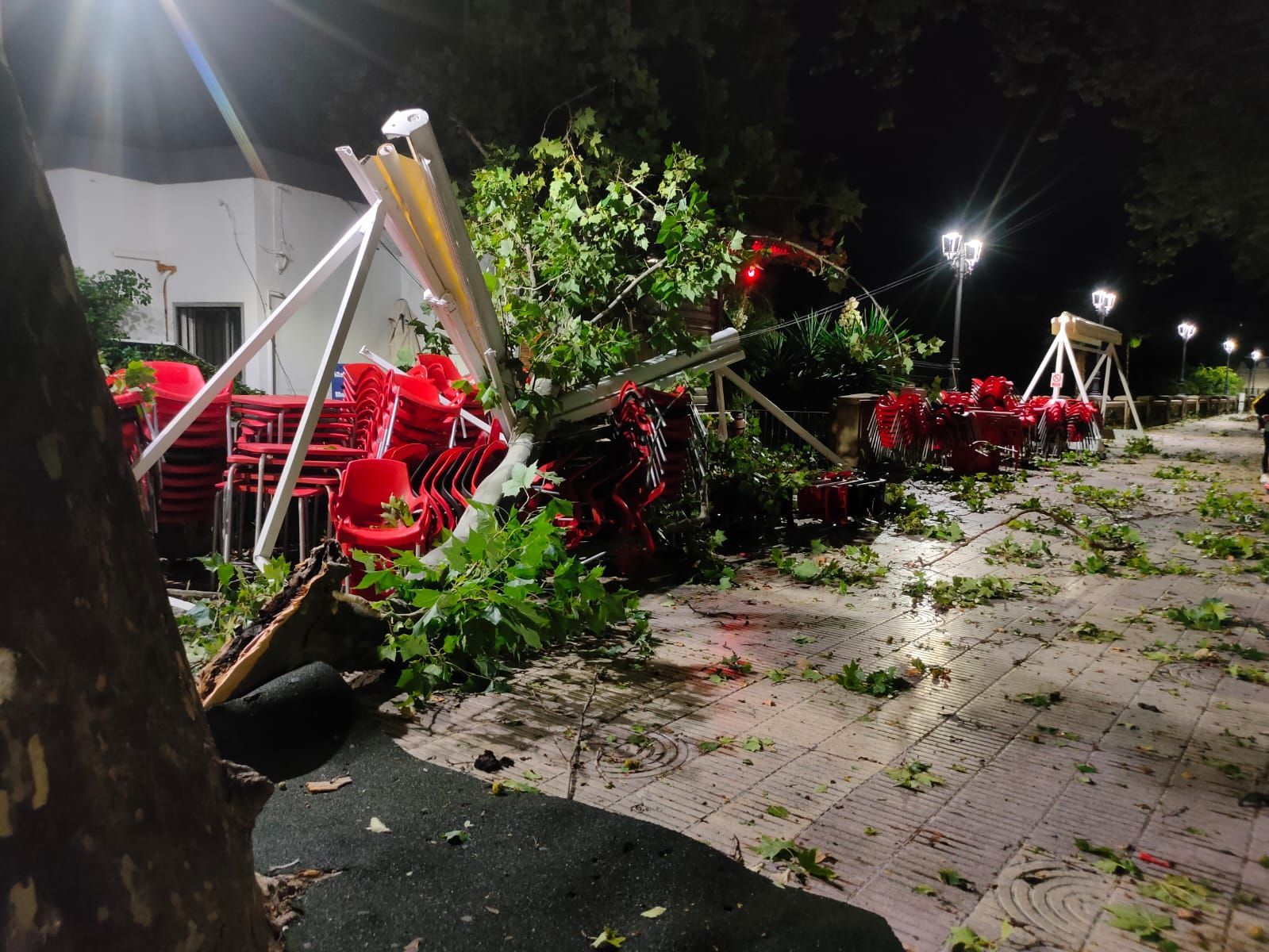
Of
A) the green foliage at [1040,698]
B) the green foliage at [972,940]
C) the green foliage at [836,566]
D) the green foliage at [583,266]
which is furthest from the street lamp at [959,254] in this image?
the green foliage at [972,940]

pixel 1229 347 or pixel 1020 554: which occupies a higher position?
pixel 1229 347

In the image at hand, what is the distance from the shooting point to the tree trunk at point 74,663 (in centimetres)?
148

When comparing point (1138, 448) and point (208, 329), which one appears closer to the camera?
point (208, 329)

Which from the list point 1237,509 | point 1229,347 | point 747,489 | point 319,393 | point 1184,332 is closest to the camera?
point 319,393

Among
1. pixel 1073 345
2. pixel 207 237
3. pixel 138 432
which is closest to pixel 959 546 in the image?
pixel 138 432

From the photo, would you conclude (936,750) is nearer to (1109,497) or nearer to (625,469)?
(625,469)

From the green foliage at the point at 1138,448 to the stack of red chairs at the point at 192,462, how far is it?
17.8 m

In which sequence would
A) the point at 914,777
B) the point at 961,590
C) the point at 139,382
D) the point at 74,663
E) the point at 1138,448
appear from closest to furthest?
the point at 74,663 → the point at 914,777 → the point at 139,382 → the point at 961,590 → the point at 1138,448

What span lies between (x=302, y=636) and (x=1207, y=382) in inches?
2103

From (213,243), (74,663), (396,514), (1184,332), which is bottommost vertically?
(396,514)

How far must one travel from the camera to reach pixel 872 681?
490 centimetres

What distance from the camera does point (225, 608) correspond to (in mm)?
4379

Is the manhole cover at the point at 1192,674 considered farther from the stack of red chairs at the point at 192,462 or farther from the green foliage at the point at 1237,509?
the stack of red chairs at the point at 192,462

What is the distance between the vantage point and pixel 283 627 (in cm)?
402
